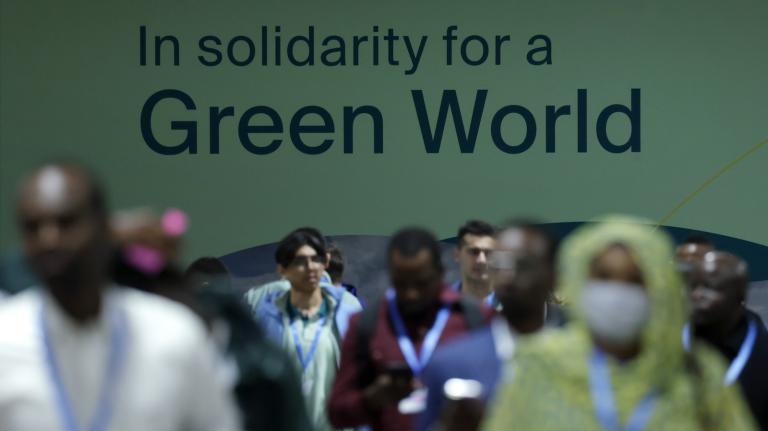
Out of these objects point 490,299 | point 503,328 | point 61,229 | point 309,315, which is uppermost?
point 61,229

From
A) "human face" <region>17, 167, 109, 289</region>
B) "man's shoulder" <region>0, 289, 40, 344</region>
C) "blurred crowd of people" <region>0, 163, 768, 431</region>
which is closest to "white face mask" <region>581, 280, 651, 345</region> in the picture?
"blurred crowd of people" <region>0, 163, 768, 431</region>

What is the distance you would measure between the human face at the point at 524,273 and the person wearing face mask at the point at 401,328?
760 mm

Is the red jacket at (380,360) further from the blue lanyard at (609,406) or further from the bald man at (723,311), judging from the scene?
the blue lanyard at (609,406)

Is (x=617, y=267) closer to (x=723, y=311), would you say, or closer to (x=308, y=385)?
(x=723, y=311)

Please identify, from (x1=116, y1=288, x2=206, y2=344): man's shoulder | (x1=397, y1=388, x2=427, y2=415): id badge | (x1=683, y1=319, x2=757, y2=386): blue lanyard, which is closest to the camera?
(x1=116, y1=288, x2=206, y2=344): man's shoulder

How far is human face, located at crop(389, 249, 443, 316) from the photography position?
592 centimetres

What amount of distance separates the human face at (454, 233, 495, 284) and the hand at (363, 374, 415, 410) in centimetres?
240

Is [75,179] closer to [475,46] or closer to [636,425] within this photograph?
[636,425]

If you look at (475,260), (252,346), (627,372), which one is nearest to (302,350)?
Answer: (475,260)

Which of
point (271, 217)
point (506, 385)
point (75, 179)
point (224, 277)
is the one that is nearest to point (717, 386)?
point (506, 385)

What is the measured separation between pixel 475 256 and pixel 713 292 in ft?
7.31

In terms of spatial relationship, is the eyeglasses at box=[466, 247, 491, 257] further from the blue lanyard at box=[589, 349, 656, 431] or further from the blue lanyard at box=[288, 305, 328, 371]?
the blue lanyard at box=[589, 349, 656, 431]

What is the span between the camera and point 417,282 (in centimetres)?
594

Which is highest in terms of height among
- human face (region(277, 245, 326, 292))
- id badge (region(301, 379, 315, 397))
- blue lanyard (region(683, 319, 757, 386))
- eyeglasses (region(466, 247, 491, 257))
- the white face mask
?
the white face mask
